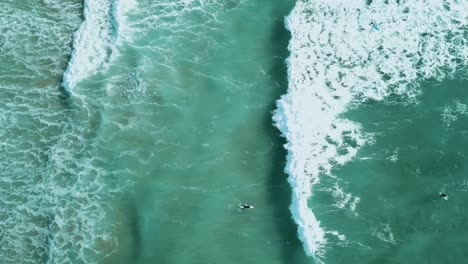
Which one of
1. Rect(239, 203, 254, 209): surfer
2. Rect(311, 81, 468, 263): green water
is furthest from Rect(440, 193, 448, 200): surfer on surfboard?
Rect(239, 203, 254, 209): surfer

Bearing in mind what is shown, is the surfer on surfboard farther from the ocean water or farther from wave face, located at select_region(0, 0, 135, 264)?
wave face, located at select_region(0, 0, 135, 264)

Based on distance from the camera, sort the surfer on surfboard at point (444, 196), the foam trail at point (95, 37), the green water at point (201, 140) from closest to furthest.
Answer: the green water at point (201, 140), the surfer on surfboard at point (444, 196), the foam trail at point (95, 37)

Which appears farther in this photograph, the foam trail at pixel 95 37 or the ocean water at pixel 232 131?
the foam trail at pixel 95 37

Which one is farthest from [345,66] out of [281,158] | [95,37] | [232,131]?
[95,37]

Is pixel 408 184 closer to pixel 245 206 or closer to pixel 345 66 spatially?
pixel 245 206

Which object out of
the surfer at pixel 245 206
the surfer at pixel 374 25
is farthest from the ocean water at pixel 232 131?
the surfer at pixel 245 206

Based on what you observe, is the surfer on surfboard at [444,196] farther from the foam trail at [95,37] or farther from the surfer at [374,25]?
the foam trail at [95,37]

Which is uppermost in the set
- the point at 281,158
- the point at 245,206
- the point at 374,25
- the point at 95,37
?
the point at 374,25
